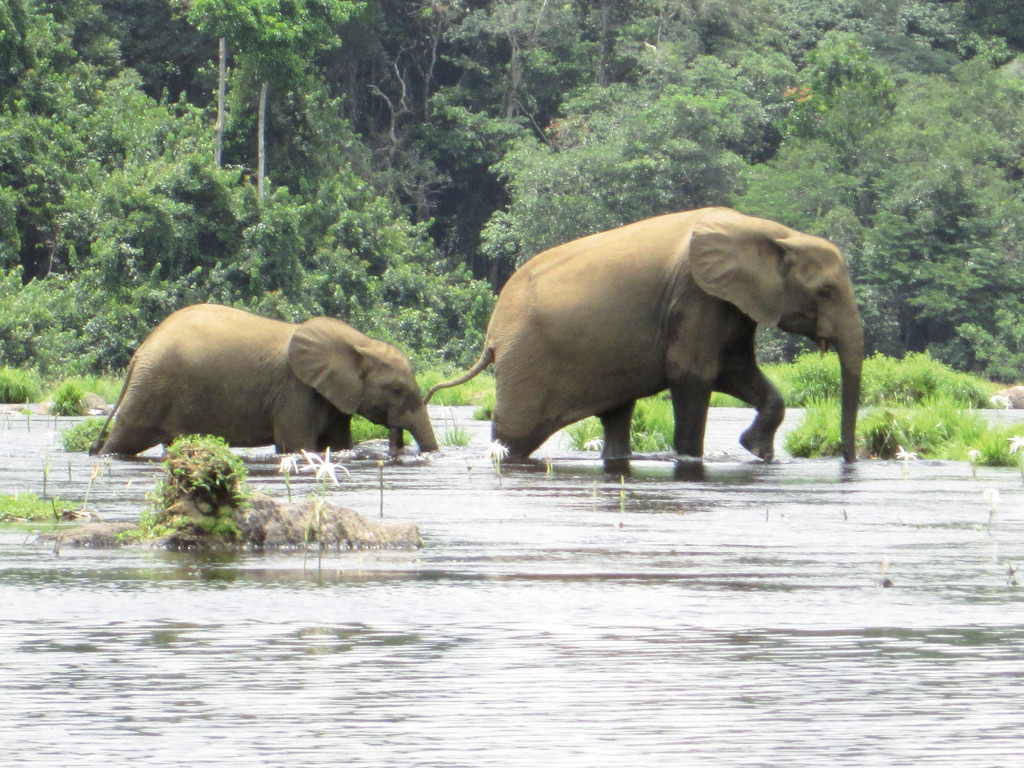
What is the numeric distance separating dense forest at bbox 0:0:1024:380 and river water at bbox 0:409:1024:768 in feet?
90.0

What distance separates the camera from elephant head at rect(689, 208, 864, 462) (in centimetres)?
1580

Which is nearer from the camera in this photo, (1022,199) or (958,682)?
(958,682)

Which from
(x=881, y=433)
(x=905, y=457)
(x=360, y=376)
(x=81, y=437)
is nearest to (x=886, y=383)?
(x=881, y=433)

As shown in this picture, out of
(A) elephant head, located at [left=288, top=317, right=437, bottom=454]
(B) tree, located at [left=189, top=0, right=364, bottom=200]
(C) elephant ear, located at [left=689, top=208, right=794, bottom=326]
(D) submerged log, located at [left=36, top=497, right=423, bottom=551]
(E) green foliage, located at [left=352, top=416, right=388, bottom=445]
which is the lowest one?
(D) submerged log, located at [left=36, top=497, right=423, bottom=551]

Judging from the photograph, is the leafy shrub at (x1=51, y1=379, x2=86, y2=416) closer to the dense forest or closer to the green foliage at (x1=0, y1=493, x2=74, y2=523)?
the dense forest

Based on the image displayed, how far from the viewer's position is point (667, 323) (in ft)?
52.4

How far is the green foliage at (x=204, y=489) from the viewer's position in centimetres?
882

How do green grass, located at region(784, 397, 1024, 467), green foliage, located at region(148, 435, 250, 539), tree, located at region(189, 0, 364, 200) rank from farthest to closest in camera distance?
tree, located at region(189, 0, 364, 200), green grass, located at region(784, 397, 1024, 467), green foliage, located at region(148, 435, 250, 539)

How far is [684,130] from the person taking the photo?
48.8 meters

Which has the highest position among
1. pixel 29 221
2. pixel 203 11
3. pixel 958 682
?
pixel 203 11

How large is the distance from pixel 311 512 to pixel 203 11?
34.3m

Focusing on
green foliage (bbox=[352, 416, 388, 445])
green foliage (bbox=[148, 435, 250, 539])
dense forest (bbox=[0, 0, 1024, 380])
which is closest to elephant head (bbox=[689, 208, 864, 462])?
green foliage (bbox=[352, 416, 388, 445])

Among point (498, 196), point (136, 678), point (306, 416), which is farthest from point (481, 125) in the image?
point (136, 678)

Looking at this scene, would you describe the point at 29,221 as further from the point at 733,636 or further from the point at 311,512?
the point at 733,636
